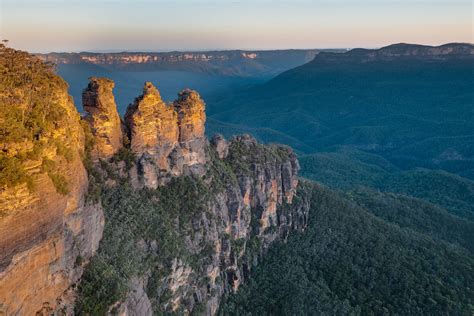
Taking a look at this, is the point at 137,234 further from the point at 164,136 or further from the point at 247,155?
the point at 247,155

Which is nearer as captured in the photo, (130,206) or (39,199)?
(39,199)

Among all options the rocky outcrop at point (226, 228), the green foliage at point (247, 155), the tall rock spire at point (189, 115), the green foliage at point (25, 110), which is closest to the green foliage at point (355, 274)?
the rocky outcrop at point (226, 228)

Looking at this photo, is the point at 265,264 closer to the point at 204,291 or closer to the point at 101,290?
the point at 204,291

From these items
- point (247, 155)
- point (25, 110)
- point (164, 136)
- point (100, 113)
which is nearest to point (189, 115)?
point (164, 136)

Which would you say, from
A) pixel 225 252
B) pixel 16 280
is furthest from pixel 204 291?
pixel 16 280

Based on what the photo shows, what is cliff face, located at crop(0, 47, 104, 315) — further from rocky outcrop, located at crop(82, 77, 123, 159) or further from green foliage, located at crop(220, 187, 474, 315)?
green foliage, located at crop(220, 187, 474, 315)

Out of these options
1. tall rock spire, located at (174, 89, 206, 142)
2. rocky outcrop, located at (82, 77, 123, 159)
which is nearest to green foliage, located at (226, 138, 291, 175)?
tall rock spire, located at (174, 89, 206, 142)

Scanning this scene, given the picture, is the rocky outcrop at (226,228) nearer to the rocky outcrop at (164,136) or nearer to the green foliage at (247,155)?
the green foliage at (247,155)
